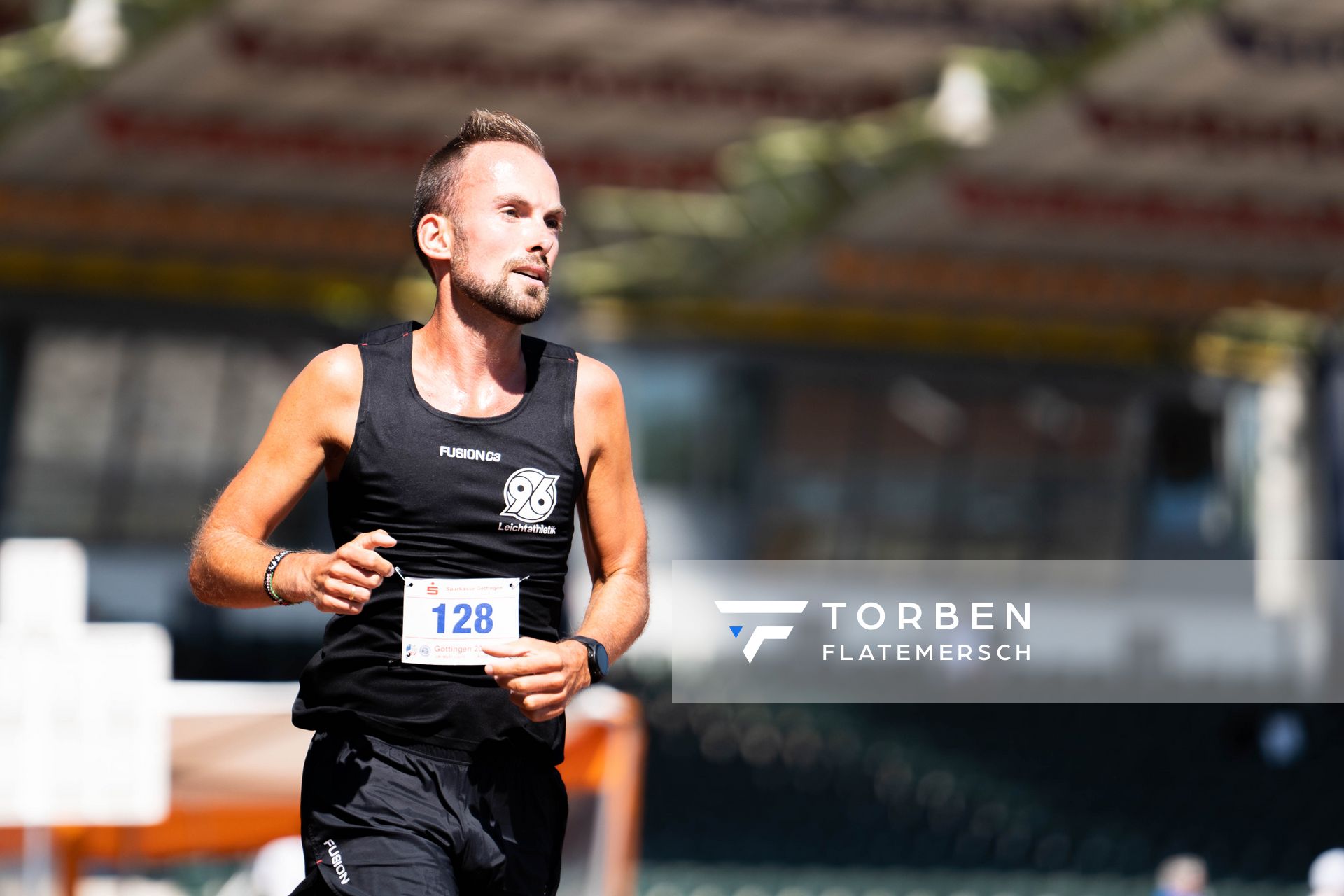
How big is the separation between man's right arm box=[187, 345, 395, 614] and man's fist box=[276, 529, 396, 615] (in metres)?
0.14

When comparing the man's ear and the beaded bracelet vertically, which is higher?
the man's ear

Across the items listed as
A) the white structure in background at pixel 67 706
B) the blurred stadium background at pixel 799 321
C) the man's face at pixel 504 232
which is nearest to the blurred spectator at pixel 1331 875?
the man's face at pixel 504 232

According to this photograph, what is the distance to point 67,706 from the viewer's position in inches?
223

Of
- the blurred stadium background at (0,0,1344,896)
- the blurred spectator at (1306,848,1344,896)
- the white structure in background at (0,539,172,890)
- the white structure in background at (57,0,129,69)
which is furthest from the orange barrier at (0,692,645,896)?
the white structure in background at (57,0,129,69)

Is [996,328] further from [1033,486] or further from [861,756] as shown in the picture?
[861,756]

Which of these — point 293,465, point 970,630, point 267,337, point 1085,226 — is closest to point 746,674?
point 970,630

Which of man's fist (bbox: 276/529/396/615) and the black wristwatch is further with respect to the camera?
the black wristwatch

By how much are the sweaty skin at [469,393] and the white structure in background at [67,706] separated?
3261 mm

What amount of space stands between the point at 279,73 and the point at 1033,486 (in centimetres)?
1463

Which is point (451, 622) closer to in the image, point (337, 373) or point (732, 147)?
point (337, 373)

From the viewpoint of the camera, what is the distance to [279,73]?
1602 centimetres

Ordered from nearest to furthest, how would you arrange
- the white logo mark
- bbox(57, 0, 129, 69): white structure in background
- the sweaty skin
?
1. the sweaty skin
2. the white logo mark
3. bbox(57, 0, 129, 69): white structure in background

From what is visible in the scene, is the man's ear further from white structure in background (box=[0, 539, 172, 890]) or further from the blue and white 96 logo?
white structure in background (box=[0, 539, 172, 890])

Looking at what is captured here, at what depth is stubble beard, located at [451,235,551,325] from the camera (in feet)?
8.47
